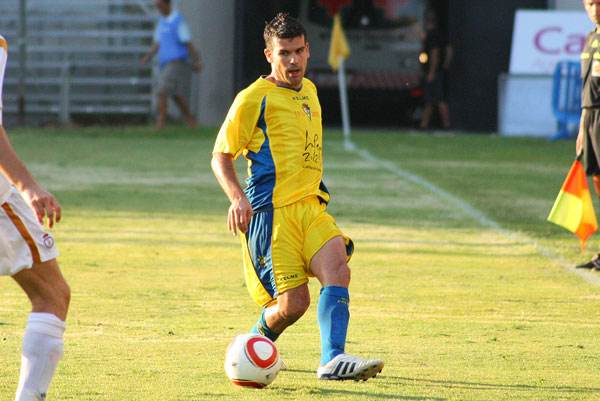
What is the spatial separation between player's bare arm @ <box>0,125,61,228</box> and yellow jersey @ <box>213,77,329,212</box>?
4.34 feet

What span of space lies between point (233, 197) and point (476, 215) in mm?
5725

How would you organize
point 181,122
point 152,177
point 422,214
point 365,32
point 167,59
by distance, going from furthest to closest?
1. point 365,32
2. point 181,122
3. point 167,59
4. point 152,177
5. point 422,214

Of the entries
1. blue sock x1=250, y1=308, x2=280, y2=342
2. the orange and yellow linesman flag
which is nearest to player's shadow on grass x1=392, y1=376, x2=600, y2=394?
blue sock x1=250, y1=308, x2=280, y2=342

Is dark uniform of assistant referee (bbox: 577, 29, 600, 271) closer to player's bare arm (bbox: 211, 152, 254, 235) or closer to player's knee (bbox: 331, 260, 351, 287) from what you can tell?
player's knee (bbox: 331, 260, 351, 287)

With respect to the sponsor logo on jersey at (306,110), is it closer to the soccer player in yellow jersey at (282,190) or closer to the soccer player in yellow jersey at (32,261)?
the soccer player in yellow jersey at (282,190)

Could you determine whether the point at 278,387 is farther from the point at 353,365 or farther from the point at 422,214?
the point at 422,214

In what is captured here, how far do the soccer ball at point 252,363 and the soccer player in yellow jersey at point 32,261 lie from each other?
0.84m

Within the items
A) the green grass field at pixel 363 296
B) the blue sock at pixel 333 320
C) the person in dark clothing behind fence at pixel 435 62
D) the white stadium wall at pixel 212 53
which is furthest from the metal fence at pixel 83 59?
the blue sock at pixel 333 320

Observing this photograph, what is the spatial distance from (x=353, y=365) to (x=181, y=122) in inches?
→ 709

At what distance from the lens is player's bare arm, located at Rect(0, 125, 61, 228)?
3408mm

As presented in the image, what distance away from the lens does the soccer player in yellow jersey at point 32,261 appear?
3443 millimetres

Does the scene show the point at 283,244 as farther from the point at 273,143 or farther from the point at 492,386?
the point at 492,386

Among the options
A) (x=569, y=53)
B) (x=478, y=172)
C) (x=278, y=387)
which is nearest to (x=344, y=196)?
(x=478, y=172)

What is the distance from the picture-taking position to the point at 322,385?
429cm
